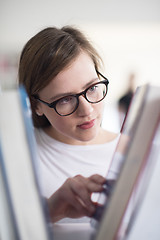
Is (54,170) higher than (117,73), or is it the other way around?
(117,73)

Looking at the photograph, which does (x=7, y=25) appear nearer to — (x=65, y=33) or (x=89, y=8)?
(x=89, y=8)

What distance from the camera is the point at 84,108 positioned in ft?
2.24

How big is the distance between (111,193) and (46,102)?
43cm

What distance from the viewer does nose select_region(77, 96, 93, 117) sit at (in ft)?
2.22

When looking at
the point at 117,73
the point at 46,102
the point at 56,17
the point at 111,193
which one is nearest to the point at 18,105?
the point at 111,193

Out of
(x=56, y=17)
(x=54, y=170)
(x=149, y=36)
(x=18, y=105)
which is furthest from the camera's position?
(x=149, y=36)

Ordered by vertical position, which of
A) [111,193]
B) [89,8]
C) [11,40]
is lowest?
[111,193]

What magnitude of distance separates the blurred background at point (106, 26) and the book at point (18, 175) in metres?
4.18

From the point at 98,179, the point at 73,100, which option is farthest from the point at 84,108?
the point at 98,179

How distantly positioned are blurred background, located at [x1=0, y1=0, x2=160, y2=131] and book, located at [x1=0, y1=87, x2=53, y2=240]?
418 cm

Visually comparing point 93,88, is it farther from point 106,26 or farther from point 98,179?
point 106,26

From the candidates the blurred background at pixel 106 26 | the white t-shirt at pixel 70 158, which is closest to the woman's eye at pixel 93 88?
the white t-shirt at pixel 70 158

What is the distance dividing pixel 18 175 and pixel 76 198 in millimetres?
171

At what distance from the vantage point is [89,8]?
16.0 feet
